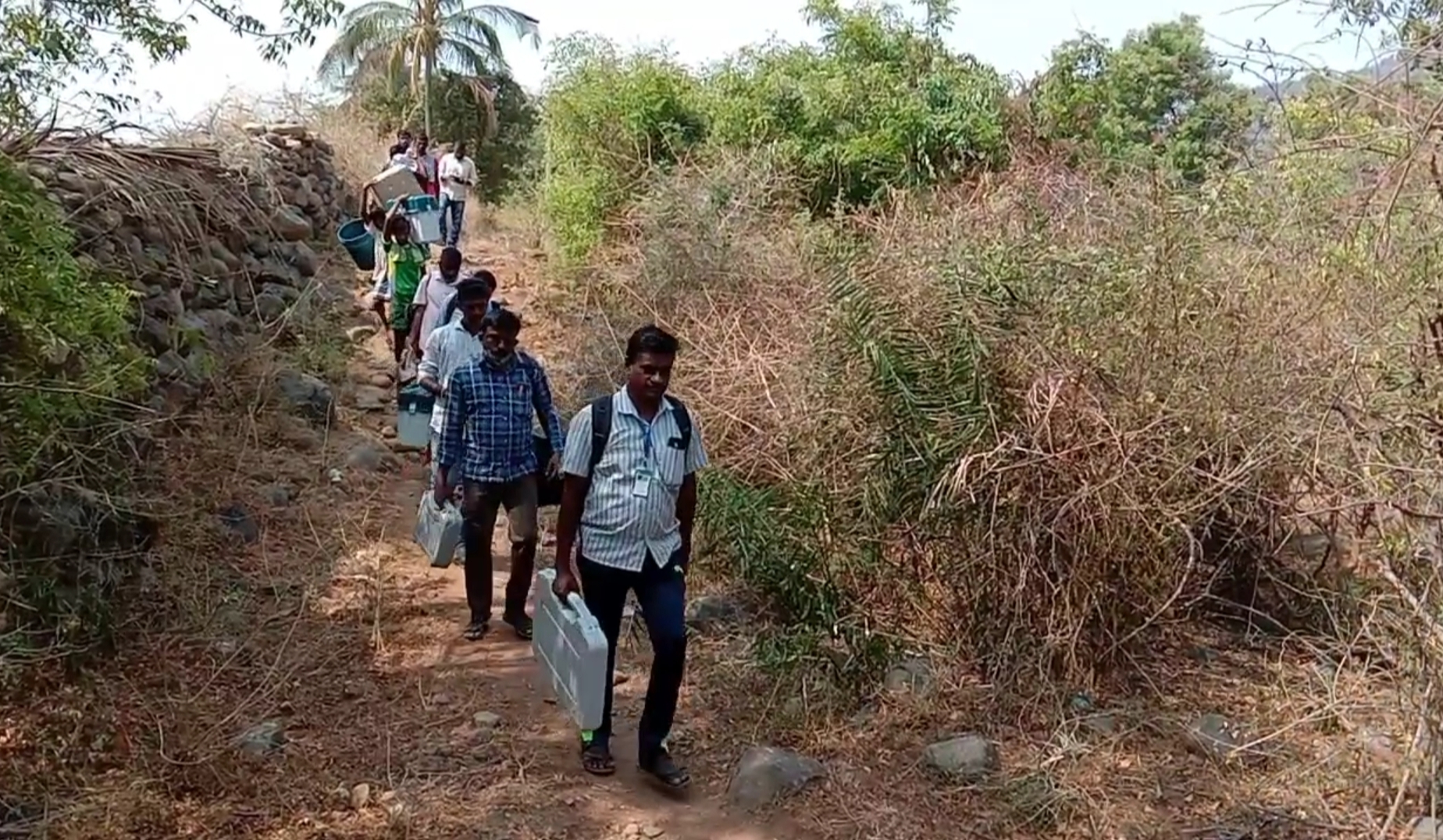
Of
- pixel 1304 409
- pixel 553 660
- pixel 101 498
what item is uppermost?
pixel 1304 409

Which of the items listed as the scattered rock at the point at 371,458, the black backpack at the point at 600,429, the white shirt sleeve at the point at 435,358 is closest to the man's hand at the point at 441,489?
the white shirt sleeve at the point at 435,358

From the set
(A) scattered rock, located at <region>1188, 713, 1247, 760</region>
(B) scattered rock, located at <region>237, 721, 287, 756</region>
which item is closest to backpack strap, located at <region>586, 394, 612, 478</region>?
(B) scattered rock, located at <region>237, 721, 287, 756</region>

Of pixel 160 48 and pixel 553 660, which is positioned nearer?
pixel 553 660

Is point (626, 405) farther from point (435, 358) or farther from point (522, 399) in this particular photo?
point (435, 358)

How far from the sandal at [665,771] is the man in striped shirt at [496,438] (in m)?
1.21

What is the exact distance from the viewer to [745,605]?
18.4 ft

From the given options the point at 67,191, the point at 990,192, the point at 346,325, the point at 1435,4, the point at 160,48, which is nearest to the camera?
the point at 1435,4

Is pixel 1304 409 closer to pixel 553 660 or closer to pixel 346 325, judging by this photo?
pixel 553 660

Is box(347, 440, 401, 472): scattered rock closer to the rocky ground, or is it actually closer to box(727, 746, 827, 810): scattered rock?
the rocky ground

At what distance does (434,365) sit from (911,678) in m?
2.61

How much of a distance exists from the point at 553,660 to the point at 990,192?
15.5 feet

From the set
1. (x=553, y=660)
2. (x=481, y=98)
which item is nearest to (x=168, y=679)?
(x=553, y=660)

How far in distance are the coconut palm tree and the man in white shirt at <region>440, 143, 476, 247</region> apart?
10.0 metres

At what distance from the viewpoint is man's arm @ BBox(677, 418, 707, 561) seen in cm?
409
